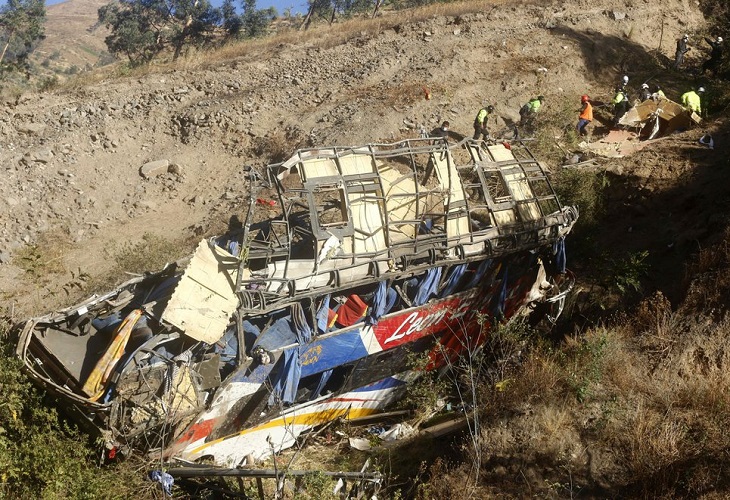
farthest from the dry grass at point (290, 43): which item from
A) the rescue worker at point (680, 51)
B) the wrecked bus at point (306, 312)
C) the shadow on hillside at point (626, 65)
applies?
the wrecked bus at point (306, 312)

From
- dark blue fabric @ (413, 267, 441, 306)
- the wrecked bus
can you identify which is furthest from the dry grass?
dark blue fabric @ (413, 267, 441, 306)

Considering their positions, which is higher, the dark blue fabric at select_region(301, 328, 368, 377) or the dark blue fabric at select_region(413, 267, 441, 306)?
the dark blue fabric at select_region(413, 267, 441, 306)

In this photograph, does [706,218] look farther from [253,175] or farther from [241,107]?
[241,107]

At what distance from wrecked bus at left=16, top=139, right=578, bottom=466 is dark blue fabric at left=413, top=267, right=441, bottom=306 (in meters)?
0.02

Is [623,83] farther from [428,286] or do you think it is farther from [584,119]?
[428,286]

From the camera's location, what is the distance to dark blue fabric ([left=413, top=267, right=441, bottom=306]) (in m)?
7.87

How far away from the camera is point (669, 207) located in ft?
37.4

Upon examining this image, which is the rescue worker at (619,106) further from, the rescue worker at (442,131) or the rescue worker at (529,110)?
the rescue worker at (442,131)

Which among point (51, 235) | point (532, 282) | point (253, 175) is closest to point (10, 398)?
point (253, 175)

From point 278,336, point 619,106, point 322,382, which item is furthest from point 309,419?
point 619,106

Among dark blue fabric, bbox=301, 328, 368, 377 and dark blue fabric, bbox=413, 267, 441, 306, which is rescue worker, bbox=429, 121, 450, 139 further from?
dark blue fabric, bbox=301, 328, 368, 377

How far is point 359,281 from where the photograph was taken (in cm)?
734

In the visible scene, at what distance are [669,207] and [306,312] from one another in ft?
25.8

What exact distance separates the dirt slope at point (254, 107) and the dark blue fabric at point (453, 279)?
5995 mm
